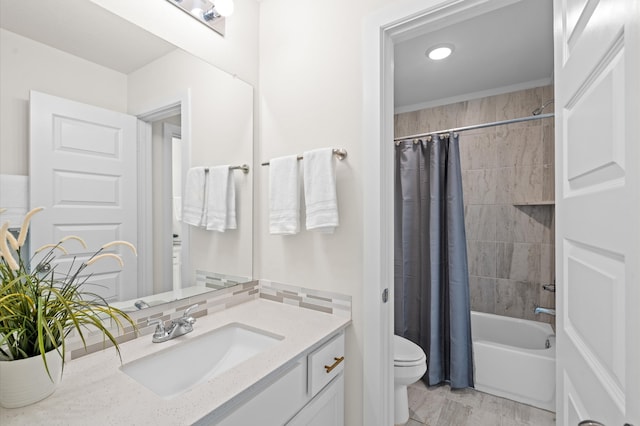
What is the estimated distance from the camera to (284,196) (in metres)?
1.39

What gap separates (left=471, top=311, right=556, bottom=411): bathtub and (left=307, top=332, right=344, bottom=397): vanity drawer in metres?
1.49

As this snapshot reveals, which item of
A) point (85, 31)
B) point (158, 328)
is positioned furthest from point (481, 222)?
point (85, 31)

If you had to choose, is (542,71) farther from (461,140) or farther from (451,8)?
(451,8)

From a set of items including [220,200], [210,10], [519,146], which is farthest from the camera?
[519,146]

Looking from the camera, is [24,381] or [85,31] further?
[85,31]

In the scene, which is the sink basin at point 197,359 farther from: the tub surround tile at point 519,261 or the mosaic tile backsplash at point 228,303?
the tub surround tile at point 519,261

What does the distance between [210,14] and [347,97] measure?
75 centimetres

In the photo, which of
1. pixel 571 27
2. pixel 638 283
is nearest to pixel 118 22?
pixel 571 27

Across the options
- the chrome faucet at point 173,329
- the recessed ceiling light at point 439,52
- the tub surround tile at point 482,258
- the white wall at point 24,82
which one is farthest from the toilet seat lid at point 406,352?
the recessed ceiling light at point 439,52

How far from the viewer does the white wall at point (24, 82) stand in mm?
821

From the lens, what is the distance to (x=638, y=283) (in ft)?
1.45

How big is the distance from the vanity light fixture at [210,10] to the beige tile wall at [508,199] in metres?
2.18

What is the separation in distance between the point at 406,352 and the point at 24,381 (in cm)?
173

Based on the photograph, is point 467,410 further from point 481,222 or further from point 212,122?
point 212,122
